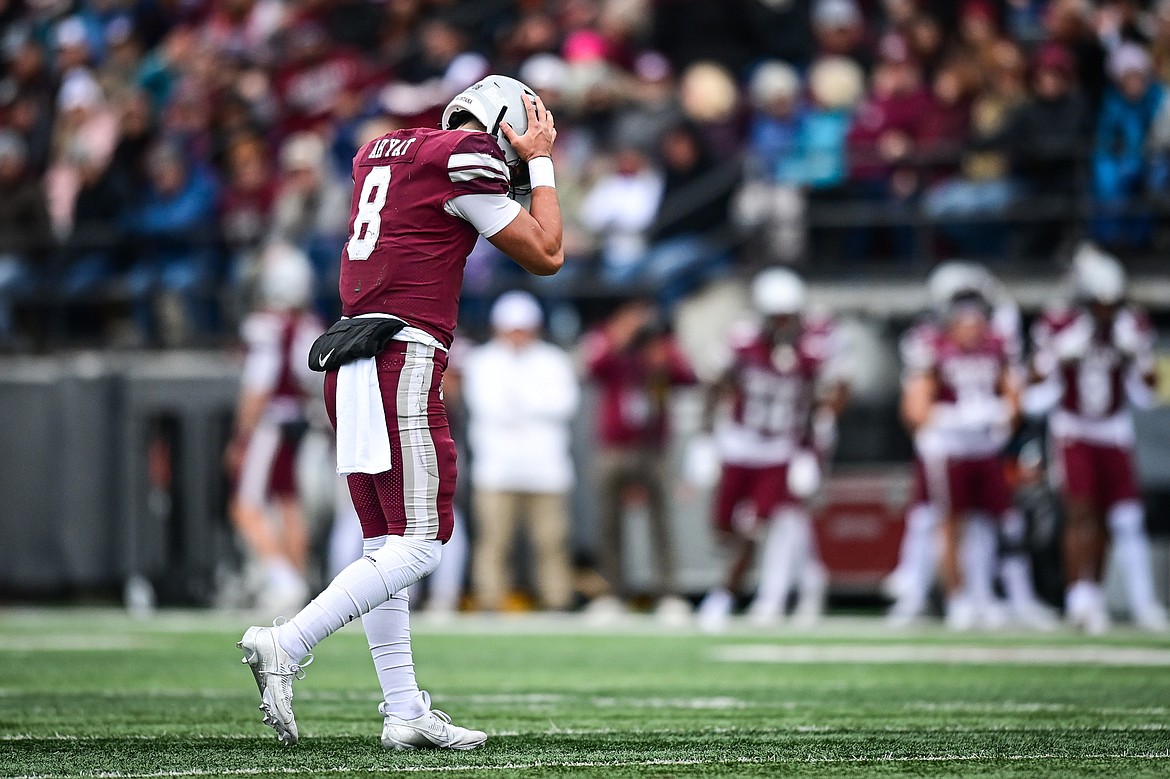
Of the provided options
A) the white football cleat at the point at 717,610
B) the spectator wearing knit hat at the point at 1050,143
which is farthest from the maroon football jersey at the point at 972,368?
the white football cleat at the point at 717,610

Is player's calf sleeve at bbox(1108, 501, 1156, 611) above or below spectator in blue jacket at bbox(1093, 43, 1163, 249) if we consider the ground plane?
below

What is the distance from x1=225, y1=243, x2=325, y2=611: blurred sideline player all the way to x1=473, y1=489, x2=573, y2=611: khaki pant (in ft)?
4.07

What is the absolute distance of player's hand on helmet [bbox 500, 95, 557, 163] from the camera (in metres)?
5.45

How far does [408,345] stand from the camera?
531 cm

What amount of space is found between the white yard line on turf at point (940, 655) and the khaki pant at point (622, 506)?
120 inches

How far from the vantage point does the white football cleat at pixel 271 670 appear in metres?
5.04

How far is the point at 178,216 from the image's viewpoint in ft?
52.3

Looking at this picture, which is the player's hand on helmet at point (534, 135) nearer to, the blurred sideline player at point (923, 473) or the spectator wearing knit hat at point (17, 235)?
the blurred sideline player at point (923, 473)

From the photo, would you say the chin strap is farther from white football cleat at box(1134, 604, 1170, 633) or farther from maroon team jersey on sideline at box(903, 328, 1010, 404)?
maroon team jersey on sideline at box(903, 328, 1010, 404)

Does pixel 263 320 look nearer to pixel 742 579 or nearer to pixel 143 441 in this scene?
pixel 143 441

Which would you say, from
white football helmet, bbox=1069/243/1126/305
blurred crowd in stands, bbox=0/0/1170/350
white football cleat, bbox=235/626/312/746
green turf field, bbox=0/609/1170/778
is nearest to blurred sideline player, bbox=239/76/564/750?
white football cleat, bbox=235/626/312/746

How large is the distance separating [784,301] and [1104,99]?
2.61m

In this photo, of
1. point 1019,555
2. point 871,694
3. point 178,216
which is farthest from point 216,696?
point 178,216

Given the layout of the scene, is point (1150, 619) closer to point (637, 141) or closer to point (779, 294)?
point (779, 294)
